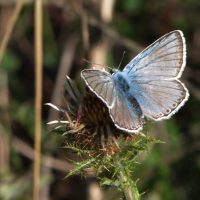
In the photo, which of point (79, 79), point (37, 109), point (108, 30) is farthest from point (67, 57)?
point (37, 109)

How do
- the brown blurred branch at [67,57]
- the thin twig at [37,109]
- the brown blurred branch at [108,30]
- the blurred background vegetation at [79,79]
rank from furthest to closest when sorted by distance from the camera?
the brown blurred branch at [67,57] → the blurred background vegetation at [79,79] → the brown blurred branch at [108,30] → the thin twig at [37,109]

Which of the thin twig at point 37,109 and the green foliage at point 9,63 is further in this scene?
the green foliage at point 9,63

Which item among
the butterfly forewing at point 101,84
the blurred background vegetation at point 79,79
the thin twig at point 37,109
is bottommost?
the blurred background vegetation at point 79,79

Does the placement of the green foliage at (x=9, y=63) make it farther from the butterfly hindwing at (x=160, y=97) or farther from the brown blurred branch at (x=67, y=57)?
the butterfly hindwing at (x=160, y=97)

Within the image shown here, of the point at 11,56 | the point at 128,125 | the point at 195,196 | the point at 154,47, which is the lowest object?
the point at 195,196

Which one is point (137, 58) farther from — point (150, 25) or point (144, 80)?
point (150, 25)

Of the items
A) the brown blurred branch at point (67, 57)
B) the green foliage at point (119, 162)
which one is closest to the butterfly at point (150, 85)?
the green foliage at point (119, 162)

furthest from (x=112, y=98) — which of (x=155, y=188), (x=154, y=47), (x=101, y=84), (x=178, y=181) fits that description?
(x=178, y=181)
